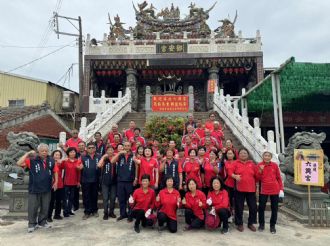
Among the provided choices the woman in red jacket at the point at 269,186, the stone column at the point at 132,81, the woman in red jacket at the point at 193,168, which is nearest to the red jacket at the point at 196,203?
the woman in red jacket at the point at 193,168

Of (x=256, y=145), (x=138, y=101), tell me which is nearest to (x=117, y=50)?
(x=138, y=101)

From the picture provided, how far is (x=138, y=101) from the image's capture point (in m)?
17.9

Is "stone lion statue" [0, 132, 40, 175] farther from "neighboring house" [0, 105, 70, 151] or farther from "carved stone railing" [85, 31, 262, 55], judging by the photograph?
"carved stone railing" [85, 31, 262, 55]

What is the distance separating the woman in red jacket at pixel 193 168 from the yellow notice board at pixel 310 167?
1.94m

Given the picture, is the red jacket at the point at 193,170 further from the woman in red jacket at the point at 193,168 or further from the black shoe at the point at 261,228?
Answer: the black shoe at the point at 261,228

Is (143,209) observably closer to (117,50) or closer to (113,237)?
(113,237)

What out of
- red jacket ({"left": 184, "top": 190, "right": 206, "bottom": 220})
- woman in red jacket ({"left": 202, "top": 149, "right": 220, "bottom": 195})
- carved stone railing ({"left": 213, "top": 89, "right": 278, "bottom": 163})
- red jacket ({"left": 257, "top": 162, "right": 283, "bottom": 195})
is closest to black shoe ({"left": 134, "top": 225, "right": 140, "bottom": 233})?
red jacket ({"left": 184, "top": 190, "right": 206, "bottom": 220})

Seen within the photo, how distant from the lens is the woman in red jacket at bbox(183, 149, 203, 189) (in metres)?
4.97

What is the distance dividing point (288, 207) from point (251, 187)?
1.91 meters

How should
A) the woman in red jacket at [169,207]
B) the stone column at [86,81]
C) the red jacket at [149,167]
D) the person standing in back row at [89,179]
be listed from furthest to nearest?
the stone column at [86,81] → the person standing in back row at [89,179] → the red jacket at [149,167] → the woman in red jacket at [169,207]

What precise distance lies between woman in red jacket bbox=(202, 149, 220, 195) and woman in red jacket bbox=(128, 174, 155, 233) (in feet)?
3.42

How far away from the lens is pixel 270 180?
4.61 m

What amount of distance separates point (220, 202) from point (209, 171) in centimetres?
67

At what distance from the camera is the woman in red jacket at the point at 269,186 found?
15.0ft
